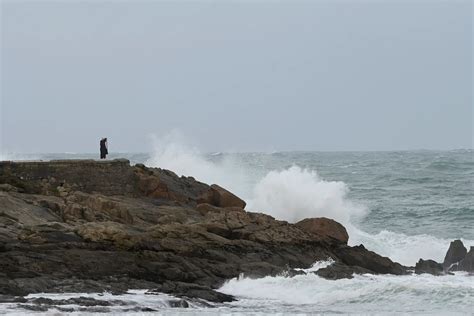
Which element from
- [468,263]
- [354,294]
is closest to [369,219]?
[468,263]

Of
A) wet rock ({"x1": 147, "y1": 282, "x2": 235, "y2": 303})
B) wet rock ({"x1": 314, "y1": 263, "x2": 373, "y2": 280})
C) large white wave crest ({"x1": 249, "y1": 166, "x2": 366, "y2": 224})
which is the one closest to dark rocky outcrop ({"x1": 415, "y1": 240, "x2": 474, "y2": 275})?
wet rock ({"x1": 314, "y1": 263, "x2": 373, "y2": 280})

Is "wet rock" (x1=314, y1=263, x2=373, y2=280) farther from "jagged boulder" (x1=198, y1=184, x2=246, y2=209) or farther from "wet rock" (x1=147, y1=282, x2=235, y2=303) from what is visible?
"jagged boulder" (x1=198, y1=184, x2=246, y2=209)

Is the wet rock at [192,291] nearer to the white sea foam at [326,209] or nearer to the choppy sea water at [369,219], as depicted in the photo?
the choppy sea water at [369,219]

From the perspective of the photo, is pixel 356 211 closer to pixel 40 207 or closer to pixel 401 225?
pixel 401 225

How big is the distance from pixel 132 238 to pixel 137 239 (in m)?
0.10

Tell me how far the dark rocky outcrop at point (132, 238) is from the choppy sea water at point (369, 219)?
0.77m

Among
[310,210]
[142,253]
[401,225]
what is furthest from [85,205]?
[401,225]

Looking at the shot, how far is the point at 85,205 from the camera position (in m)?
19.9

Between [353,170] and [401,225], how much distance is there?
1001 inches

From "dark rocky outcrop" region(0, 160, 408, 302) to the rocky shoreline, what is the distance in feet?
0.07

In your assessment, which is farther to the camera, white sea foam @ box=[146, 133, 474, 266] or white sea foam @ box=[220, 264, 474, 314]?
white sea foam @ box=[146, 133, 474, 266]

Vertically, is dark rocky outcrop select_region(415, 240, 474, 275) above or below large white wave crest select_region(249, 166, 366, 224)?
below

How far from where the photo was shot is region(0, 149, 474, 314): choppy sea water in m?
16.1

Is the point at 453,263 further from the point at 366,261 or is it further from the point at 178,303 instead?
the point at 178,303
